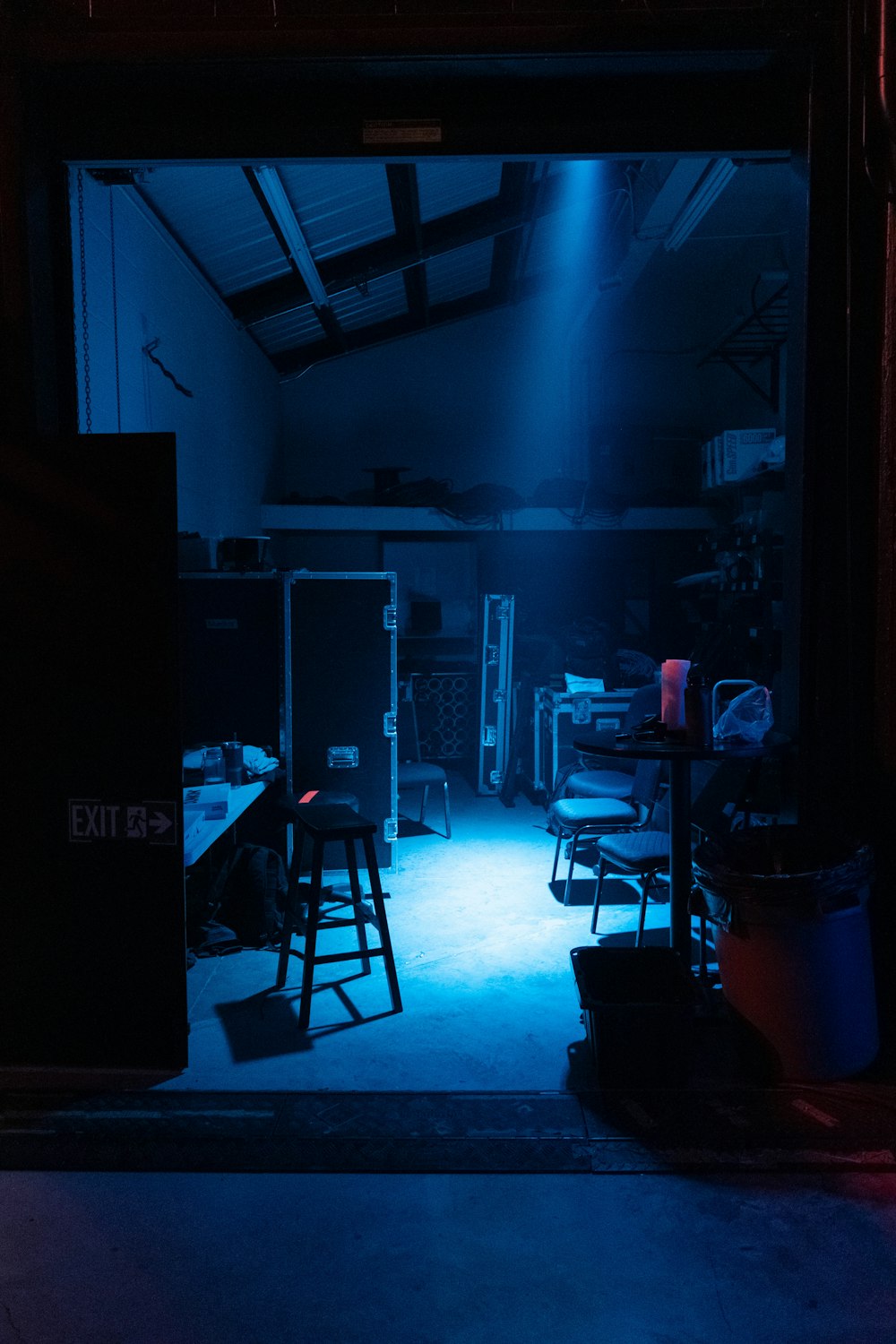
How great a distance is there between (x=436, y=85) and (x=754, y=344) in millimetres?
5334

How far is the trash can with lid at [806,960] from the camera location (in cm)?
258

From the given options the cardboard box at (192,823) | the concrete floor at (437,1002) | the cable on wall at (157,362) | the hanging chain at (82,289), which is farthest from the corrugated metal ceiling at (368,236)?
the concrete floor at (437,1002)

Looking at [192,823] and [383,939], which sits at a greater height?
[192,823]

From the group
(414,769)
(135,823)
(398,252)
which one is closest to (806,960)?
(135,823)

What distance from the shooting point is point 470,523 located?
27.0 feet

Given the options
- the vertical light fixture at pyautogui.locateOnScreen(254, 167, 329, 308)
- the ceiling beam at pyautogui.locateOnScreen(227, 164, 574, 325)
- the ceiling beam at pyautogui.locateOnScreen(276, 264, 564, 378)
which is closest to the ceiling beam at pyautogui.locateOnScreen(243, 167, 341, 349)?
the vertical light fixture at pyautogui.locateOnScreen(254, 167, 329, 308)

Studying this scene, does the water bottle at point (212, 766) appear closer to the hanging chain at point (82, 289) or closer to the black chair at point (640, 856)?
the hanging chain at point (82, 289)

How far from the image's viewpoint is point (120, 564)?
2.71m

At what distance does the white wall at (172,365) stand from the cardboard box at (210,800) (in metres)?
1.53

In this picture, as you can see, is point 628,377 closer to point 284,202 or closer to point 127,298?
point 284,202

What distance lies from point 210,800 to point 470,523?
5119 millimetres

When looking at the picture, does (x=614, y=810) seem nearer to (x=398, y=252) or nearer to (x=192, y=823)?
(x=192, y=823)

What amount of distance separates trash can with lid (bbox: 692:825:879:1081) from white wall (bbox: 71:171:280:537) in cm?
298

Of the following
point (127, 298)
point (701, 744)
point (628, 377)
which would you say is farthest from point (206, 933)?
point (628, 377)
